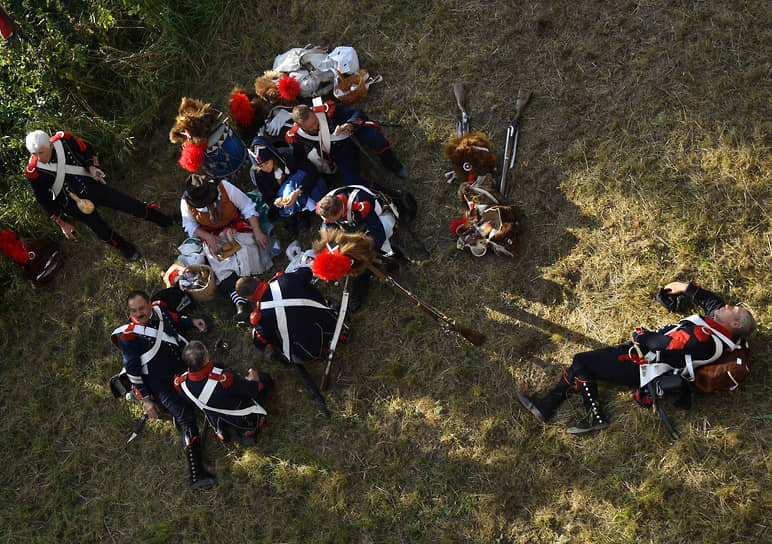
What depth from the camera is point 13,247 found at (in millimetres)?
7402

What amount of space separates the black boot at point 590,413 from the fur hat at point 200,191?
4.43m

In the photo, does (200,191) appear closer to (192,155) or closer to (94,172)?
(192,155)

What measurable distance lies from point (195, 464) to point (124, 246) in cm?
319

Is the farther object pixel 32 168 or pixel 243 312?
pixel 243 312

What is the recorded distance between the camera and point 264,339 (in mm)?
5902

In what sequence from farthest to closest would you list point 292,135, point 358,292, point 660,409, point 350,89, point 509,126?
point 350,89, point 509,126, point 292,135, point 358,292, point 660,409

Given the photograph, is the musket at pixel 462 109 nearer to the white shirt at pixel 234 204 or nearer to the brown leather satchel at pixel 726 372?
the white shirt at pixel 234 204

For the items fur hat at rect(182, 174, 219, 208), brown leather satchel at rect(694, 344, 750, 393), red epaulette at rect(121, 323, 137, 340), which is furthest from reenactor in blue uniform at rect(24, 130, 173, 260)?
brown leather satchel at rect(694, 344, 750, 393)

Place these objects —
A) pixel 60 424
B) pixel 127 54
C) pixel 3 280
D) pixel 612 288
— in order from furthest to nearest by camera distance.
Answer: pixel 127 54, pixel 3 280, pixel 60 424, pixel 612 288

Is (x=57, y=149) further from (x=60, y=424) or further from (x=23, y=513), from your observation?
(x=23, y=513)

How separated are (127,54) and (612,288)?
7.41 m

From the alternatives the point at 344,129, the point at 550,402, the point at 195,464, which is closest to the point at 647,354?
the point at 550,402

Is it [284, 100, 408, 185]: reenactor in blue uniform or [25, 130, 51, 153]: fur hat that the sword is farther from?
[284, 100, 408, 185]: reenactor in blue uniform

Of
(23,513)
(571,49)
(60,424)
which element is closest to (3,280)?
(60,424)
